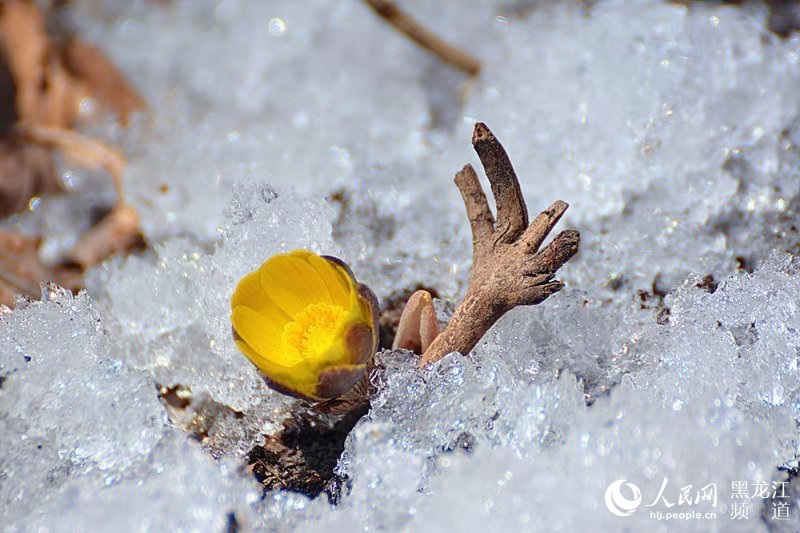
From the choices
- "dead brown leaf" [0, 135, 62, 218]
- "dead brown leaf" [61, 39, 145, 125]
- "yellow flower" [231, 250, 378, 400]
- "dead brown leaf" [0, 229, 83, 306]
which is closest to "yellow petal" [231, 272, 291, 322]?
"yellow flower" [231, 250, 378, 400]

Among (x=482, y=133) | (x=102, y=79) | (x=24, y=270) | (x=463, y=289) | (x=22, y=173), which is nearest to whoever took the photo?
(x=482, y=133)

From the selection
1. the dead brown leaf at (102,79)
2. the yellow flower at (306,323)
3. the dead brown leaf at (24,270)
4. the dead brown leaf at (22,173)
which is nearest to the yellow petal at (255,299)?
the yellow flower at (306,323)

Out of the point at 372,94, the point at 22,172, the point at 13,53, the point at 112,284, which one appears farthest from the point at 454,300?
the point at 13,53

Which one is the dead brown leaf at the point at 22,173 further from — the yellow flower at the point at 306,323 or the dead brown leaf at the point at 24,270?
the yellow flower at the point at 306,323

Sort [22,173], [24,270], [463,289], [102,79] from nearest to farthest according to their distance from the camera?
[463,289], [24,270], [22,173], [102,79]

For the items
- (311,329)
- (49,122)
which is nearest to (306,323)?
(311,329)

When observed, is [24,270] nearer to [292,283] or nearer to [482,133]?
[292,283]
